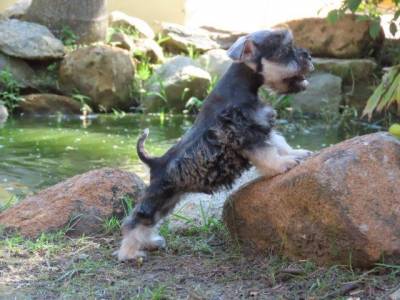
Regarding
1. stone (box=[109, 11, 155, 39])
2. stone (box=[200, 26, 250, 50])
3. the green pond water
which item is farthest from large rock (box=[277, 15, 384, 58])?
stone (box=[109, 11, 155, 39])

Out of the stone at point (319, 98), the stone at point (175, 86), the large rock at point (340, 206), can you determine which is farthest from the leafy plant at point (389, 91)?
the stone at point (175, 86)

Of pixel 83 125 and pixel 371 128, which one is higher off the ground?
pixel 371 128

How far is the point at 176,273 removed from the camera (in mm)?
4504

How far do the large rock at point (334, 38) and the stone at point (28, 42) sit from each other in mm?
4294

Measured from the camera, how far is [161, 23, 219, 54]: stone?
1402 cm

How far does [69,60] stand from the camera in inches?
501

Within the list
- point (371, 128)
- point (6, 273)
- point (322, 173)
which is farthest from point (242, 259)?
point (371, 128)

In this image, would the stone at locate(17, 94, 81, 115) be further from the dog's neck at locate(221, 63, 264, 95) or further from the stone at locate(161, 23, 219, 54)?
A: the dog's neck at locate(221, 63, 264, 95)

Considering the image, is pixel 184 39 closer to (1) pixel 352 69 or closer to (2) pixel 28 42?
(2) pixel 28 42

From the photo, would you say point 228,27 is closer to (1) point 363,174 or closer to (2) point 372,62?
(2) point 372,62

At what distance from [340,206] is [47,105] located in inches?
356

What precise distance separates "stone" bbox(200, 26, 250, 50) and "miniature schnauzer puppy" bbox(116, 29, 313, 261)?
9.55m

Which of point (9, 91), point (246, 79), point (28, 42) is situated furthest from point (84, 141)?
point (246, 79)

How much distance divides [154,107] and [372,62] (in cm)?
396
